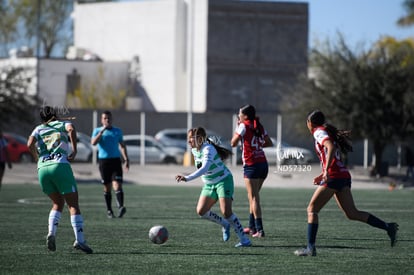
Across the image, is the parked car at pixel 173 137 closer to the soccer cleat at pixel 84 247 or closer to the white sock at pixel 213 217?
the white sock at pixel 213 217

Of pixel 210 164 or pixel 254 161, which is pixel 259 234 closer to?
pixel 254 161

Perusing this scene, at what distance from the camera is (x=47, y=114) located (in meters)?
13.8

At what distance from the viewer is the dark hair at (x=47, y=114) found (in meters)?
13.8

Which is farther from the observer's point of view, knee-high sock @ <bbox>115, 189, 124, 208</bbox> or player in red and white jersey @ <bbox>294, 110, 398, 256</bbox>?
knee-high sock @ <bbox>115, 189, 124, 208</bbox>

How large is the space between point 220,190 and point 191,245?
907mm

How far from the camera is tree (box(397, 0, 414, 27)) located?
7400 centimetres

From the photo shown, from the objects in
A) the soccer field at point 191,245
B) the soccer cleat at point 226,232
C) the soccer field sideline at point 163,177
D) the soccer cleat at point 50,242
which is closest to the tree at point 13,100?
the soccer field sideline at point 163,177

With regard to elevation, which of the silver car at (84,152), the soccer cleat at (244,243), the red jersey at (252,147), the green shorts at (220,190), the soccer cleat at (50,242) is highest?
the red jersey at (252,147)

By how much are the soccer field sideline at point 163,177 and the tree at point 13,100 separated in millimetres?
2396

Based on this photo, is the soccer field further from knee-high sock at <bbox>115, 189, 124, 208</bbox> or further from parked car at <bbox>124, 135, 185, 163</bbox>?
parked car at <bbox>124, 135, 185, 163</bbox>

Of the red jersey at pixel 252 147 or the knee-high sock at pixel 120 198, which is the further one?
the knee-high sock at pixel 120 198

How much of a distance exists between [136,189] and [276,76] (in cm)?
3267

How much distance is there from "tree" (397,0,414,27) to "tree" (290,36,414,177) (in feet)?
102

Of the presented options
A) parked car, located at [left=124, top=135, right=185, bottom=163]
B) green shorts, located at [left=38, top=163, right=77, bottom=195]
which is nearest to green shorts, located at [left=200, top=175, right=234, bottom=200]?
green shorts, located at [left=38, top=163, right=77, bottom=195]
